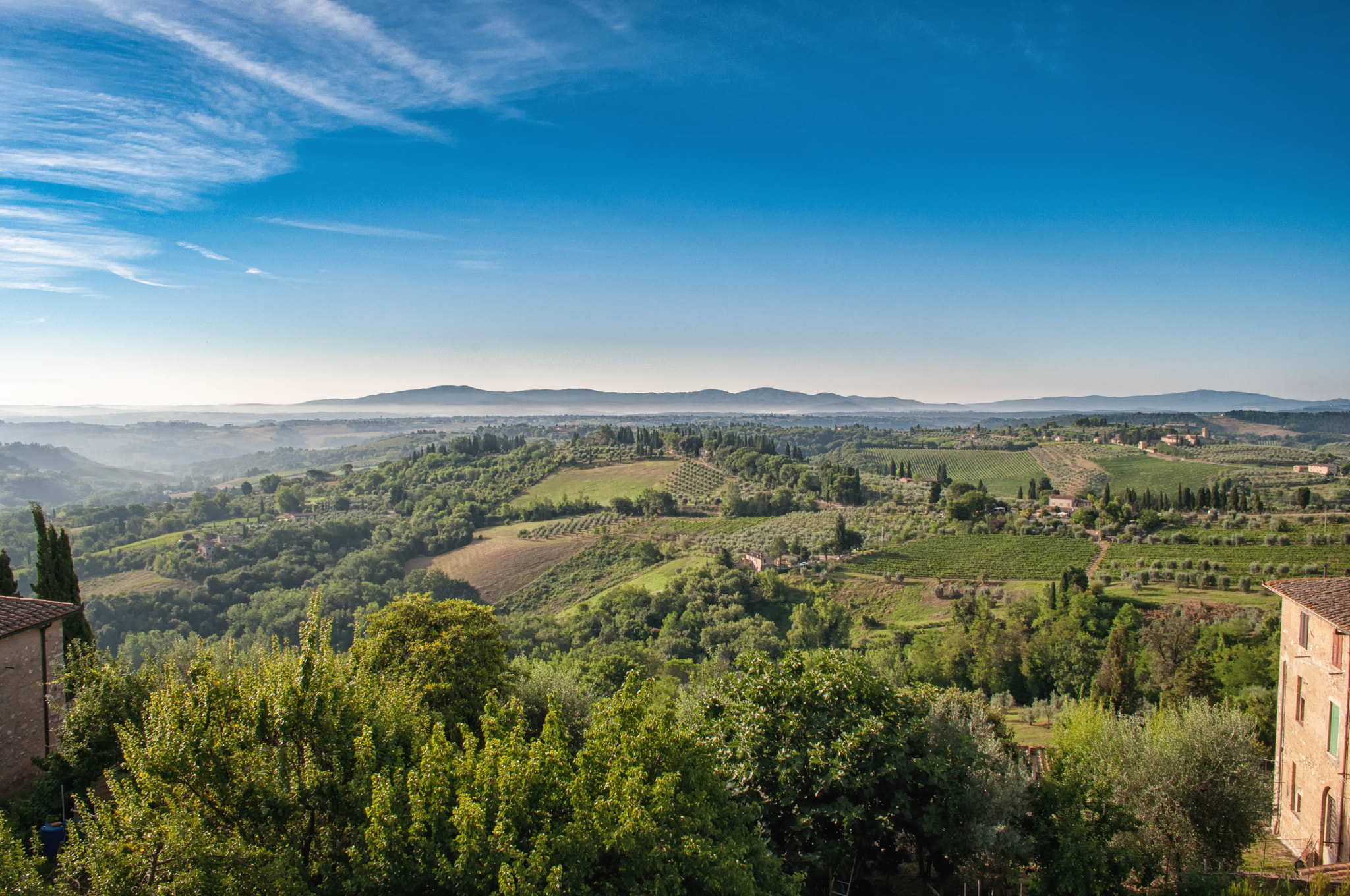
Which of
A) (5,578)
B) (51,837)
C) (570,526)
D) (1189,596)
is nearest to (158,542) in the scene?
(570,526)

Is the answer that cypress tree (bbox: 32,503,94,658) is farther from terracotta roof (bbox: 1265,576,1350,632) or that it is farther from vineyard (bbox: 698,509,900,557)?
vineyard (bbox: 698,509,900,557)

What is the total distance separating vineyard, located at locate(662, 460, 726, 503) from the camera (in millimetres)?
108688

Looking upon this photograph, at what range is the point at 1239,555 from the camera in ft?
182

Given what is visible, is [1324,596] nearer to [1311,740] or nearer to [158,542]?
[1311,740]

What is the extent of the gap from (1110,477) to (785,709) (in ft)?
360

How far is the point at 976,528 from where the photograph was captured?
7506 cm

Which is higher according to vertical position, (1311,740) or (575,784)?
(575,784)

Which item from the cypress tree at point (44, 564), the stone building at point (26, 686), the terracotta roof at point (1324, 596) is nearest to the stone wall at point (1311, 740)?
the terracotta roof at point (1324, 596)

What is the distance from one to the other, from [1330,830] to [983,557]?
5183 centimetres

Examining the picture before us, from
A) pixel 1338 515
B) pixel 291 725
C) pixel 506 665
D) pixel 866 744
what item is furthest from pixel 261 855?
pixel 1338 515

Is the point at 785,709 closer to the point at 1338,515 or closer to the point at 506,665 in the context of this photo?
the point at 506,665

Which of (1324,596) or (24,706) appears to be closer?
(24,706)

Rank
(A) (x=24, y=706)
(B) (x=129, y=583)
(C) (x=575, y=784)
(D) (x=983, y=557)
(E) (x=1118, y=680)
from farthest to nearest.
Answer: (B) (x=129, y=583) < (D) (x=983, y=557) < (E) (x=1118, y=680) < (A) (x=24, y=706) < (C) (x=575, y=784)

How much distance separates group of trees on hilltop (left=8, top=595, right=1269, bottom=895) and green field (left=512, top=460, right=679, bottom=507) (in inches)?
3494
